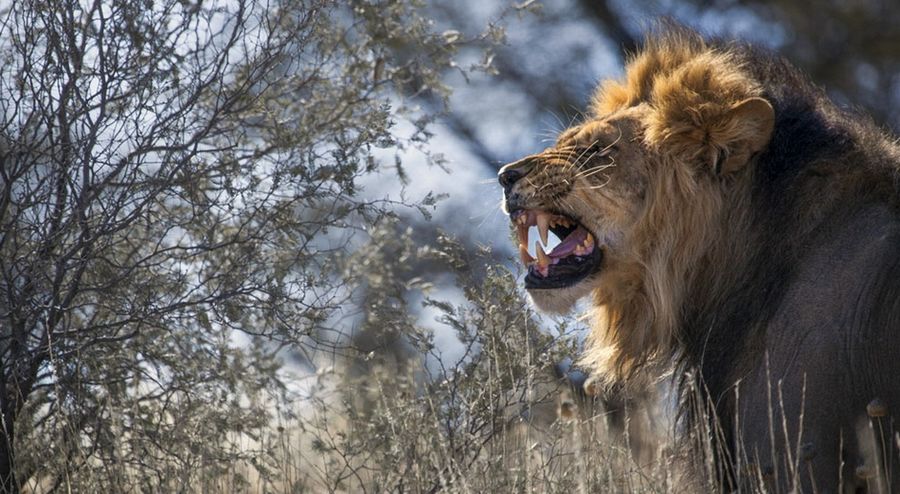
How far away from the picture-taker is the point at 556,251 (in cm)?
511

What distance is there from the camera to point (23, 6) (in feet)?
17.1

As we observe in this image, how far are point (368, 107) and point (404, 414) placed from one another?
1856mm

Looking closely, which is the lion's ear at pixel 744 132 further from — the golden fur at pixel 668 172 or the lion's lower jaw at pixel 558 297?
the lion's lower jaw at pixel 558 297

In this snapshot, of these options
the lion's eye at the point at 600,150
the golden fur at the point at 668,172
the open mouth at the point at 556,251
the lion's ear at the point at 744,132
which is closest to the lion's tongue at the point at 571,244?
the open mouth at the point at 556,251

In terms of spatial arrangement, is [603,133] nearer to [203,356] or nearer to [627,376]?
[627,376]

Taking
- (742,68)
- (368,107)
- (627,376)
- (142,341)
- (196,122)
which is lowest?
(627,376)

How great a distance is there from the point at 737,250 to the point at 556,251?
678 mm

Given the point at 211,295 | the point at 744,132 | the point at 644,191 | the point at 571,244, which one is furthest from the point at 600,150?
the point at 211,295

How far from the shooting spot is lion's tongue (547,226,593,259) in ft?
16.6

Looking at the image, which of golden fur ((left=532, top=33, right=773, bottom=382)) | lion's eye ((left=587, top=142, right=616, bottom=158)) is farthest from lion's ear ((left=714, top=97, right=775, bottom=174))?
lion's eye ((left=587, top=142, right=616, bottom=158))

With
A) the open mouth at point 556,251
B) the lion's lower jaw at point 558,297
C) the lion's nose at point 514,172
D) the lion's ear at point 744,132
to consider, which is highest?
the lion's nose at point 514,172

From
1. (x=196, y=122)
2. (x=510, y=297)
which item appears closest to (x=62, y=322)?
(x=196, y=122)

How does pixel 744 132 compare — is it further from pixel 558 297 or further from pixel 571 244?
pixel 558 297

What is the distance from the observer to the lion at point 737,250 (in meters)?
4.32
